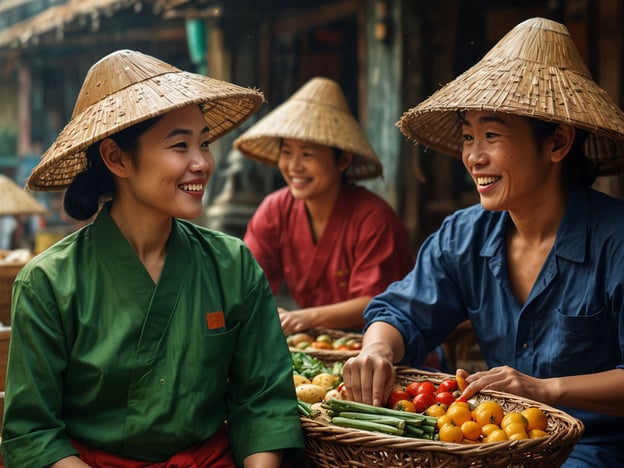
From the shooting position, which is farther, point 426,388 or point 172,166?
point 426,388

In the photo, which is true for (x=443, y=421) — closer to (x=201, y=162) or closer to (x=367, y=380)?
(x=367, y=380)

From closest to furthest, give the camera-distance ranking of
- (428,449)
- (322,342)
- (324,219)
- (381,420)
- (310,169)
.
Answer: (428,449)
(381,420)
(322,342)
(310,169)
(324,219)

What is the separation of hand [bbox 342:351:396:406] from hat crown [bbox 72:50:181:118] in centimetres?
119


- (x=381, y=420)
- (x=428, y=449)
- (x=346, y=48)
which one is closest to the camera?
(x=428, y=449)

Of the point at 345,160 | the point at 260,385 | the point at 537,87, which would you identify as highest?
the point at 537,87

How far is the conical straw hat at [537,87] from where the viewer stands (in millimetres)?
2902

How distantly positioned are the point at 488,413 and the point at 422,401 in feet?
1.01

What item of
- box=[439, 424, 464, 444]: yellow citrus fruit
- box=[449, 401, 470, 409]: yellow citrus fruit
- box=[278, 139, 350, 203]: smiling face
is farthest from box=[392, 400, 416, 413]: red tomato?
box=[278, 139, 350, 203]: smiling face

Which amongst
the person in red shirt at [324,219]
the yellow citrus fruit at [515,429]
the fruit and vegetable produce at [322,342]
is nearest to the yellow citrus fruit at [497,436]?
the yellow citrus fruit at [515,429]

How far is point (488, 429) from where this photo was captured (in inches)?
101

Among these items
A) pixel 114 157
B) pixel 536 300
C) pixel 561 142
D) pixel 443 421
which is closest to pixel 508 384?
pixel 443 421

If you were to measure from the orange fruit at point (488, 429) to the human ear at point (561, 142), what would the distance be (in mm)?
1081

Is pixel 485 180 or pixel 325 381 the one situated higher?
pixel 485 180

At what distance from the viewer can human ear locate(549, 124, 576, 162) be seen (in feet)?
10.2
